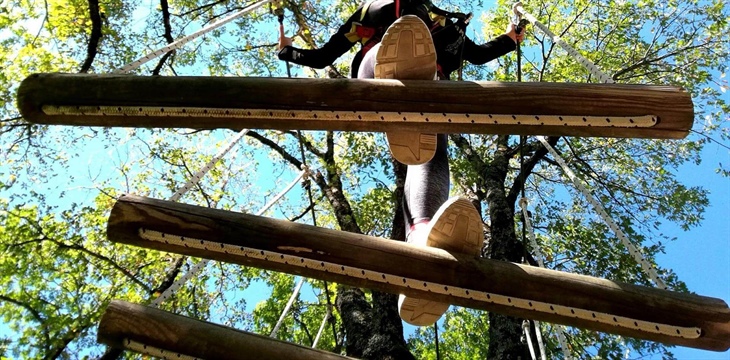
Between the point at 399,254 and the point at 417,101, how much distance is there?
529 mm

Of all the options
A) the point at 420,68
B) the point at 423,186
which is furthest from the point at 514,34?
the point at 420,68

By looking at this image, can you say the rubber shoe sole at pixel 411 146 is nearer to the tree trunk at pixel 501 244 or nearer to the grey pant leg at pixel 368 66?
the grey pant leg at pixel 368 66

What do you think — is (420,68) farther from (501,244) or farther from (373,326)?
(501,244)

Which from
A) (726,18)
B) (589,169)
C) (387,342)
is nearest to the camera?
(387,342)

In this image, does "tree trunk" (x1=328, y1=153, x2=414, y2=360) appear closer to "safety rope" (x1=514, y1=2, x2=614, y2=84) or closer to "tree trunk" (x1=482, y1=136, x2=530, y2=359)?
"tree trunk" (x1=482, y1=136, x2=530, y2=359)

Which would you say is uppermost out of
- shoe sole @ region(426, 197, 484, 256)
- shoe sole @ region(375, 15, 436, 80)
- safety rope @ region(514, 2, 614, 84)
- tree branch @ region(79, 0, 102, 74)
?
tree branch @ region(79, 0, 102, 74)

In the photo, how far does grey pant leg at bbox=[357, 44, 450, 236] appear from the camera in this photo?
2588 millimetres

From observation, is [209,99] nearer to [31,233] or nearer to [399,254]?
[399,254]

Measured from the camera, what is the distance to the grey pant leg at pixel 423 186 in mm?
2588

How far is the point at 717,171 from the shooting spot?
25.5 feet

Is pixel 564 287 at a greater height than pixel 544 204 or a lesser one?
lesser

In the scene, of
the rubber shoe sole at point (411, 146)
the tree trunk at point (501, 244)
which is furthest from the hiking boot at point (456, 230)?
the tree trunk at point (501, 244)

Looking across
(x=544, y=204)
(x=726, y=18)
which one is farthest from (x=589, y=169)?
(x=726, y=18)

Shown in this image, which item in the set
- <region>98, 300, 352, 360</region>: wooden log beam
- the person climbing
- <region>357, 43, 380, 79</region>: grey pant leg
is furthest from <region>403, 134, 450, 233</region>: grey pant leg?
<region>98, 300, 352, 360</region>: wooden log beam
